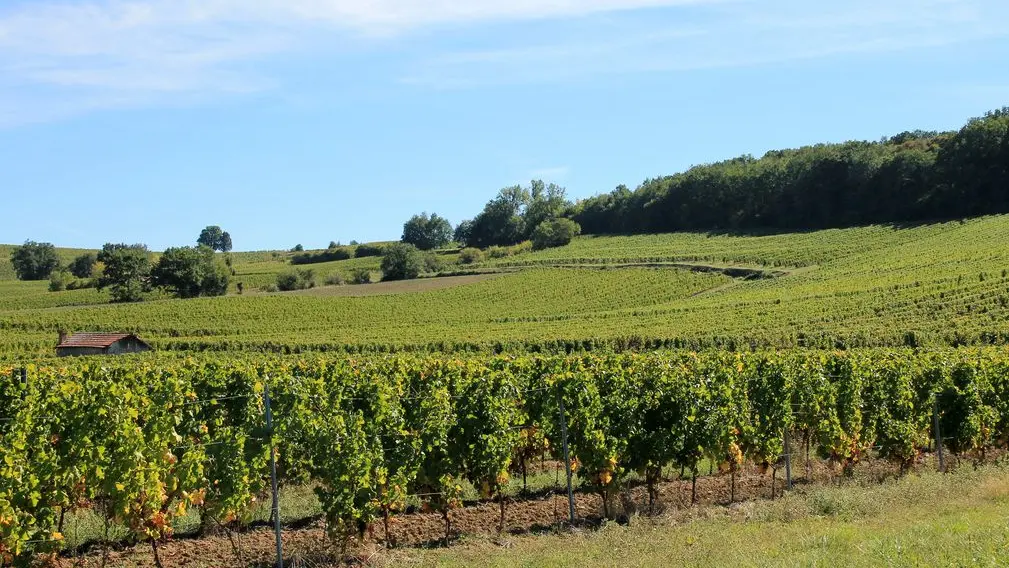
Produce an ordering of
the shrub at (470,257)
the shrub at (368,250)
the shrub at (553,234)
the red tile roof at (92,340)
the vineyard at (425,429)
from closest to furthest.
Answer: the vineyard at (425,429) < the red tile roof at (92,340) < the shrub at (470,257) < the shrub at (553,234) < the shrub at (368,250)

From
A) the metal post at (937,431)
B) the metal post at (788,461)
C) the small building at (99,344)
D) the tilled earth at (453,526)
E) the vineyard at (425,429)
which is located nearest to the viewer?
the vineyard at (425,429)

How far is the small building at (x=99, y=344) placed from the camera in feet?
189

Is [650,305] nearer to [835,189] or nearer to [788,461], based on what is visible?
[835,189]

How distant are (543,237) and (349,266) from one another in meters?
28.3

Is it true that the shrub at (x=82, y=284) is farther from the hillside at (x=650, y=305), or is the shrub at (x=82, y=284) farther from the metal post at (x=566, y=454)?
the metal post at (x=566, y=454)

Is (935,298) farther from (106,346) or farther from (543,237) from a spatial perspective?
(543,237)

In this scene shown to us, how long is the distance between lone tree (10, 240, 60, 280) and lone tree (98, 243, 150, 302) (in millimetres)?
43255

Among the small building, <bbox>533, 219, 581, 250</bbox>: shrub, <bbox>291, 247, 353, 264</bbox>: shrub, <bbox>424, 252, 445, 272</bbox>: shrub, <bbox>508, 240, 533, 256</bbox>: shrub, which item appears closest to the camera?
the small building

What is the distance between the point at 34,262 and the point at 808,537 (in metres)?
148

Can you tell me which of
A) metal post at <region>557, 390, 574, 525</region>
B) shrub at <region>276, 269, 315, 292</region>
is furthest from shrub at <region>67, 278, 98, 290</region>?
metal post at <region>557, 390, 574, 525</region>

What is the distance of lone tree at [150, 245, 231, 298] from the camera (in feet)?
322

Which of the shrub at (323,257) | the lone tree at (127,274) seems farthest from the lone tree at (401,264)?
the shrub at (323,257)

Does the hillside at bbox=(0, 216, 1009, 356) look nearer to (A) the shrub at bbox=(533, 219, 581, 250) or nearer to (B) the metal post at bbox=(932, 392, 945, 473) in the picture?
(A) the shrub at bbox=(533, 219, 581, 250)

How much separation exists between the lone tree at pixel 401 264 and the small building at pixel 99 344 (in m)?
50.9
